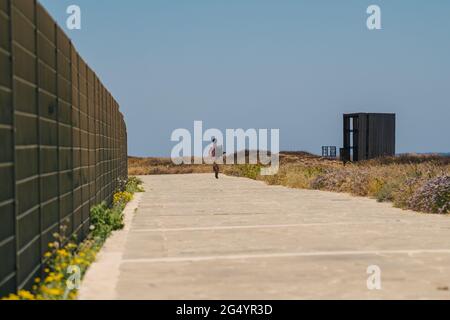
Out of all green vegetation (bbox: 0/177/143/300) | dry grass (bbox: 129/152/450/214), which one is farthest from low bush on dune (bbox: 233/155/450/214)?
green vegetation (bbox: 0/177/143/300)

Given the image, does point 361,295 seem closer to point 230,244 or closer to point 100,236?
point 230,244

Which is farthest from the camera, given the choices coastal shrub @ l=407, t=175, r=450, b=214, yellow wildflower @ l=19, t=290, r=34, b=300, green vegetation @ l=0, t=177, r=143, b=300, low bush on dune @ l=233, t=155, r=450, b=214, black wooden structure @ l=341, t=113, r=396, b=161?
black wooden structure @ l=341, t=113, r=396, b=161

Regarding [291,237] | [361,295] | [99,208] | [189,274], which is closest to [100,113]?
[99,208]

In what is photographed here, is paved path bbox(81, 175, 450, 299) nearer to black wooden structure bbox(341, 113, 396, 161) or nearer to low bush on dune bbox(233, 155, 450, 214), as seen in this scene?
low bush on dune bbox(233, 155, 450, 214)

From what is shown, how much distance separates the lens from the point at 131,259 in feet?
34.0

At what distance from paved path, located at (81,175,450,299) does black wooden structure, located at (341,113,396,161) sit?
1175 inches

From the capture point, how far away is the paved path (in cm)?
797

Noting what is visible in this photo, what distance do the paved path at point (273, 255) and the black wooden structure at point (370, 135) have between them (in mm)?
29849

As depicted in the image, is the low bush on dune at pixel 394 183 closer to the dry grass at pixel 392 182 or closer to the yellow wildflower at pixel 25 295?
the dry grass at pixel 392 182

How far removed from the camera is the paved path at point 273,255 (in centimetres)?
797

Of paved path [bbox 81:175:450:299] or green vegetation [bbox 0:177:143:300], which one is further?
paved path [bbox 81:175:450:299]

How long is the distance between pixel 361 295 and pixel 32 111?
4.11 m

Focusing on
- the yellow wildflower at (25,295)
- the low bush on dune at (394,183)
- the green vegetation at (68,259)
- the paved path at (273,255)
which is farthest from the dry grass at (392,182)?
the yellow wildflower at (25,295)

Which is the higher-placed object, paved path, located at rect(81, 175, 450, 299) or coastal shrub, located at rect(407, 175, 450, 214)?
coastal shrub, located at rect(407, 175, 450, 214)
